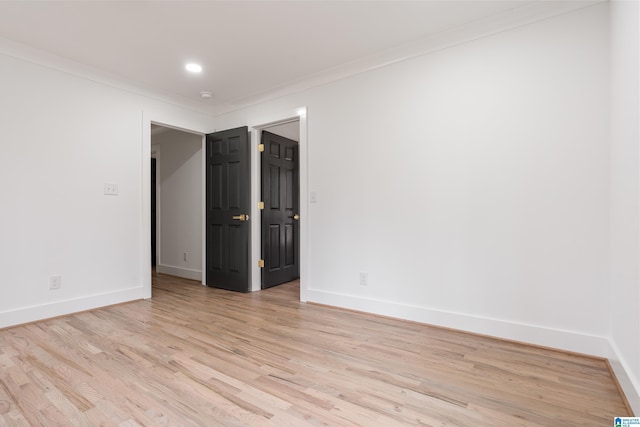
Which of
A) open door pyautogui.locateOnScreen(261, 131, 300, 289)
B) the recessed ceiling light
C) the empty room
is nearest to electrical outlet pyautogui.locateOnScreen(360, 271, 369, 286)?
the empty room

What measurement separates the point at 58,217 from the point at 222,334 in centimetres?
203

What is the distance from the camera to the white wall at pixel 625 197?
4.98 ft

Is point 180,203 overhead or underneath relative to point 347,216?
overhead

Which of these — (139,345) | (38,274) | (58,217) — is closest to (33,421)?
(139,345)

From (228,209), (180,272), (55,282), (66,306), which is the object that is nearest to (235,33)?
(228,209)

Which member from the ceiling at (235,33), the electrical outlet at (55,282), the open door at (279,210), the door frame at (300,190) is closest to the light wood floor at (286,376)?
the electrical outlet at (55,282)

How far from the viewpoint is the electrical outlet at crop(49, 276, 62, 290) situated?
9.76ft

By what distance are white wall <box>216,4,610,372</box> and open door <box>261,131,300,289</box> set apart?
95cm

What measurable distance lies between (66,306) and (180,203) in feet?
7.28

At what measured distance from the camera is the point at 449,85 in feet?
8.79

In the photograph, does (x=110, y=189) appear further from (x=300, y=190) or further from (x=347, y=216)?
(x=347, y=216)

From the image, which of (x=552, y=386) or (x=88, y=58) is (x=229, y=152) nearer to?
(x=88, y=58)

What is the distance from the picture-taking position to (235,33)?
8.63 feet

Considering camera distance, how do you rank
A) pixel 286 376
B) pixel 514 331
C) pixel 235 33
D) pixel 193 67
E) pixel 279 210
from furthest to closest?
pixel 279 210, pixel 193 67, pixel 235 33, pixel 514 331, pixel 286 376
